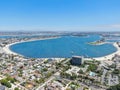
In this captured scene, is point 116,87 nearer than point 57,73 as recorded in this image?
Yes

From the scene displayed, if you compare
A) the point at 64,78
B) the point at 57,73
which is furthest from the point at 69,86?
the point at 57,73

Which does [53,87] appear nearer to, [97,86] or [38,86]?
[38,86]

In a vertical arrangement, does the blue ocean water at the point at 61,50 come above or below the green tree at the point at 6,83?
below

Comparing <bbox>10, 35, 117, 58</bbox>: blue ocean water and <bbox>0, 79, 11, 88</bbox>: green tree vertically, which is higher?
<bbox>0, 79, 11, 88</bbox>: green tree

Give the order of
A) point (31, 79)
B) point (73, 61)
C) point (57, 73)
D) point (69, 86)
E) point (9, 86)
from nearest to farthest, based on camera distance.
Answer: point (9, 86) → point (69, 86) → point (31, 79) → point (57, 73) → point (73, 61)

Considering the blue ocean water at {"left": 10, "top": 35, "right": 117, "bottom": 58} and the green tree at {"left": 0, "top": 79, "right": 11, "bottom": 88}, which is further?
the blue ocean water at {"left": 10, "top": 35, "right": 117, "bottom": 58}

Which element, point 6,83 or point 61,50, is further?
point 61,50

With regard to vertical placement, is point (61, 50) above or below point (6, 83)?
below

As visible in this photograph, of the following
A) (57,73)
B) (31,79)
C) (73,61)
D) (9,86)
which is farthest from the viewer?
(73,61)

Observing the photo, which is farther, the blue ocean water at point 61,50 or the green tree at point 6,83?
the blue ocean water at point 61,50

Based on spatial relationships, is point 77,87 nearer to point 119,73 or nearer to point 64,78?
point 64,78
